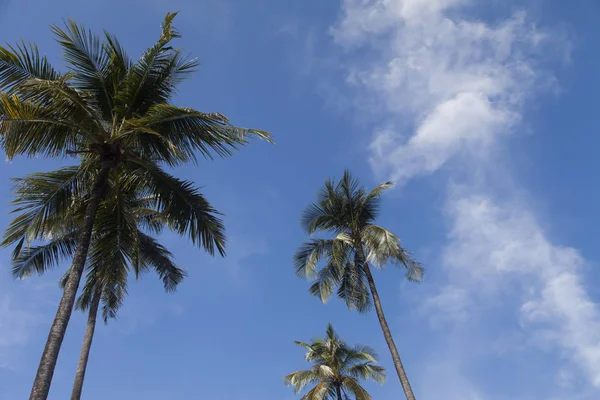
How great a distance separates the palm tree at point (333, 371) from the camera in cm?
2265

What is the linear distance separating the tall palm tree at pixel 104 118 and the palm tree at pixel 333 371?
13924 millimetres

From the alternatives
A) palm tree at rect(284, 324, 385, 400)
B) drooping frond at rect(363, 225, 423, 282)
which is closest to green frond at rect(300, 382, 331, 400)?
palm tree at rect(284, 324, 385, 400)

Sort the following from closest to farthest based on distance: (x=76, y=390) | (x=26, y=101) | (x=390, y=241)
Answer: (x=26, y=101) → (x=76, y=390) → (x=390, y=241)

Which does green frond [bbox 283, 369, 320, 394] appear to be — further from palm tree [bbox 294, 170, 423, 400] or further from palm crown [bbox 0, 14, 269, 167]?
palm crown [bbox 0, 14, 269, 167]

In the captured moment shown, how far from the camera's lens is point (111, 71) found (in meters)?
11.5

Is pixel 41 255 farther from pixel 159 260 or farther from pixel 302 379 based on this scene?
pixel 302 379

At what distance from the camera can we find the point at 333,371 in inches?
938

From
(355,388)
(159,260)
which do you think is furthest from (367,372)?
(159,260)

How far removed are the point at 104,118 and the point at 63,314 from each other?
4913mm

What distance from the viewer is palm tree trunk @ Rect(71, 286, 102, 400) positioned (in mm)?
16734

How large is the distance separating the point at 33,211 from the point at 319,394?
1592 cm

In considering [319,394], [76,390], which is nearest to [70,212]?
[76,390]

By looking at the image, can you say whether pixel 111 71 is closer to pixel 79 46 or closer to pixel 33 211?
pixel 79 46

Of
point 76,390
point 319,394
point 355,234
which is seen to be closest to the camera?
point 76,390
